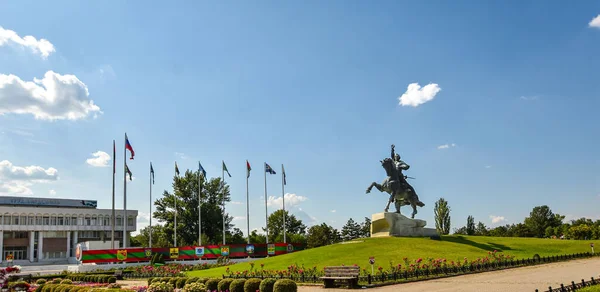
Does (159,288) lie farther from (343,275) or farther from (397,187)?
(397,187)

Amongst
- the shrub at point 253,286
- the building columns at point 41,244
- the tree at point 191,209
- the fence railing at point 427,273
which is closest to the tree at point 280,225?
the tree at point 191,209

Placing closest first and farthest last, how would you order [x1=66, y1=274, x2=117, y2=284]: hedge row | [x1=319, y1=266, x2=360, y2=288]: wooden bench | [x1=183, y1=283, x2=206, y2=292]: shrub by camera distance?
[x1=183, y1=283, x2=206, y2=292]: shrub, [x1=319, y1=266, x2=360, y2=288]: wooden bench, [x1=66, y1=274, x2=117, y2=284]: hedge row

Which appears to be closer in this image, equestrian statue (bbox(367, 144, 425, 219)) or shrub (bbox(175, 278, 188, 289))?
shrub (bbox(175, 278, 188, 289))

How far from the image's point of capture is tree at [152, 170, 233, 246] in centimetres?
8831

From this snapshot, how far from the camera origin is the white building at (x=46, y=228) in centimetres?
8706

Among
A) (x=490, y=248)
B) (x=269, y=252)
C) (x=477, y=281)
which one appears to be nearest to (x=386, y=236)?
(x=490, y=248)

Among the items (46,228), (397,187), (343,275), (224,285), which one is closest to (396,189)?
(397,187)

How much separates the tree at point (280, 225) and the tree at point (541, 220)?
47.7 meters

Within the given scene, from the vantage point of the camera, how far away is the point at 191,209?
295ft

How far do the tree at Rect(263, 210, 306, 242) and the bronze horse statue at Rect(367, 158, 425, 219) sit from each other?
171ft

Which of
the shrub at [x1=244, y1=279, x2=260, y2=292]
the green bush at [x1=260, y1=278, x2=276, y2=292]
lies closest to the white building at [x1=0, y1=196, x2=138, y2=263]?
the shrub at [x1=244, y1=279, x2=260, y2=292]

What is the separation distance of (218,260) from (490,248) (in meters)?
29.1

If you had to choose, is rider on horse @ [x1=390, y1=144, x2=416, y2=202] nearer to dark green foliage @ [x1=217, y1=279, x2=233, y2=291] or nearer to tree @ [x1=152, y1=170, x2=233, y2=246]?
dark green foliage @ [x1=217, y1=279, x2=233, y2=291]

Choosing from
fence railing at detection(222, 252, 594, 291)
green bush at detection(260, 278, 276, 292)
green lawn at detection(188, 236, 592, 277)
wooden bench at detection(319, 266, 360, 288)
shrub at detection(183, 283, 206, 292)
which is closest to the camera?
shrub at detection(183, 283, 206, 292)
